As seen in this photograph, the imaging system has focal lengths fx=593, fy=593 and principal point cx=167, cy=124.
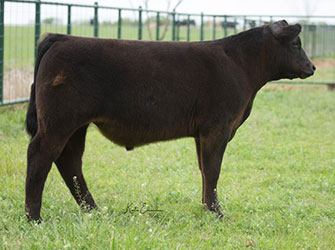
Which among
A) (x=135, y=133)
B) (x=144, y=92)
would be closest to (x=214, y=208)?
(x=135, y=133)

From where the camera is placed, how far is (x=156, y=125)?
5500mm

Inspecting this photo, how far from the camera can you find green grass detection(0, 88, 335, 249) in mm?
4578

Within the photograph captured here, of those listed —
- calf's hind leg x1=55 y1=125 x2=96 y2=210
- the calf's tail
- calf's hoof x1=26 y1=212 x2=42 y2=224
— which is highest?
the calf's tail

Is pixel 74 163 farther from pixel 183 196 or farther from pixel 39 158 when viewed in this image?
pixel 183 196

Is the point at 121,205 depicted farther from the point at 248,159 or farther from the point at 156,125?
the point at 248,159

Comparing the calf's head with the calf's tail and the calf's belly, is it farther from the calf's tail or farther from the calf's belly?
the calf's tail

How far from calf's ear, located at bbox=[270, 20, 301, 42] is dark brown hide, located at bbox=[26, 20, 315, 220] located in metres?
0.01

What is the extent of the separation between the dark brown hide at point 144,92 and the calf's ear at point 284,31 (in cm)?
1

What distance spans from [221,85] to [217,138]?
0.51 m

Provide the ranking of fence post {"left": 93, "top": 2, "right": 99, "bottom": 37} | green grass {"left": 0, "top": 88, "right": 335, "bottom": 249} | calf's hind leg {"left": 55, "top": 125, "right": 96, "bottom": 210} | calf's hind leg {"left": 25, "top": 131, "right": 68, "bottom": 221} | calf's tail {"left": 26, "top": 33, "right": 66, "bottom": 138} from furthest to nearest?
fence post {"left": 93, "top": 2, "right": 99, "bottom": 37} < calf's hind leg {"left": 55, "top": 125, "right": 96, "bottom": 210} < calf's tail {"left": 26, "top": 33, "right": 66, "bottom": 138} < calf's hind leg {"left": 25, "top": 131, "right": 68, "bottom": 221} < green grass {"left": 0, "top": 88, "right": 335, "bottom": 249}

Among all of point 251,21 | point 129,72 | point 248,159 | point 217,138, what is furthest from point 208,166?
point 251,21

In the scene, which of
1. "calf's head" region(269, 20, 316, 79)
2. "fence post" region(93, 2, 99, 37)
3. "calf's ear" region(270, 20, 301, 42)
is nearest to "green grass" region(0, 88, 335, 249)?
"calf's head" region(269, 20, 316, 79)

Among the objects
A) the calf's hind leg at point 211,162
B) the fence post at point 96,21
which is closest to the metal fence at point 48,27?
the fence post at point 96,21

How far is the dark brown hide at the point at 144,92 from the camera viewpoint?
5.10 meters
